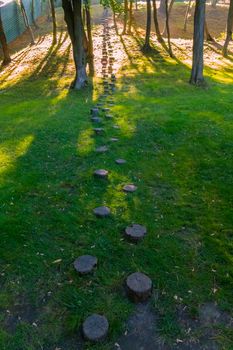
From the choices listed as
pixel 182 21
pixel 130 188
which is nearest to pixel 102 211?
pixel 130 188

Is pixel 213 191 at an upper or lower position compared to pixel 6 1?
lower

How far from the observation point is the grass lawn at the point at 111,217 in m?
3.25

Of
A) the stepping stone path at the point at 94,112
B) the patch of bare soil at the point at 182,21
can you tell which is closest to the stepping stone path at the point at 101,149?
the stepping stone path at the point at 94,112

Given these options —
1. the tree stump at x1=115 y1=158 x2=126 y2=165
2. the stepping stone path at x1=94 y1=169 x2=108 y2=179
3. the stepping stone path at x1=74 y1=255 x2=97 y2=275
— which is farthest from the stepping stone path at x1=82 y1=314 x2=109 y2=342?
the tree stump at x1=115 y1=158 x2=126 y2=165

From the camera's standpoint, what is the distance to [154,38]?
23.1 metres

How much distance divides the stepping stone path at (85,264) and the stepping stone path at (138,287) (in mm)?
457

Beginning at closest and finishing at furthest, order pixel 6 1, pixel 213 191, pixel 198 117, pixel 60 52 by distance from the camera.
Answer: pixel 213 191
pixel 198 117
pixel 60 52
pixel 6 1

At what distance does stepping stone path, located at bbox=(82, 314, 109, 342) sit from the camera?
2892mm

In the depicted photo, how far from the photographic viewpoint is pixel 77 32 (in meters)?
A: 12.1

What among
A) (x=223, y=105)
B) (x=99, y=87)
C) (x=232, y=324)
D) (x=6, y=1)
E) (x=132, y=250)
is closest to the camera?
(x=232, y=324)

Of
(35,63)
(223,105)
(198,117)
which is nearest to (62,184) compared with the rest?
(198,117)

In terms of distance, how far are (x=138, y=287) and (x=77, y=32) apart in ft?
36.2

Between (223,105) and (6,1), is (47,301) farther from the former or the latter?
(6,1)

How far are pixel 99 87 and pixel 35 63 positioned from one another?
23.6 feet
